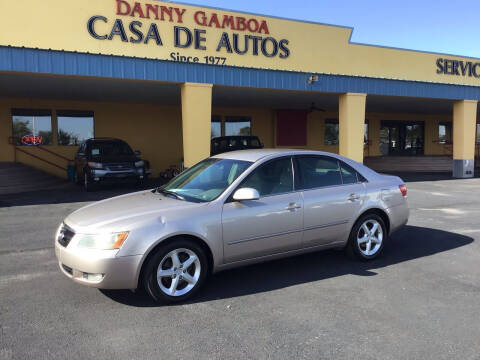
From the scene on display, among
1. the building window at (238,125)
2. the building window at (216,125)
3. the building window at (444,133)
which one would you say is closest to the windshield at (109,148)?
the building window at (216,125)

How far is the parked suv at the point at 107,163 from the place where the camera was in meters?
12.7

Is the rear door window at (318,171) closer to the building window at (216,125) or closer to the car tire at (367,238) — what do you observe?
the car tire at (367,238)

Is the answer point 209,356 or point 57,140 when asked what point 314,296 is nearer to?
point 209,356

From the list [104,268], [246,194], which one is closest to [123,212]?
[104,268]

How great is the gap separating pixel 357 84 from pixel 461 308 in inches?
479

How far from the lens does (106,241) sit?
144 inches

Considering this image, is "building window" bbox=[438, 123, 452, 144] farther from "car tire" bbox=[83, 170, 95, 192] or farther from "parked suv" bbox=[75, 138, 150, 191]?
"car tire" bbox=[83, 170, 95, 192]

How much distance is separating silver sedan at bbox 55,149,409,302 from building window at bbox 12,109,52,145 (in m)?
14.3

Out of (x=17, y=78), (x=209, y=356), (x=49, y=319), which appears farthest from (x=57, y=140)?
(x=209, y=356)

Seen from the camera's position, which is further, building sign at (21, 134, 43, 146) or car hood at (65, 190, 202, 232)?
building sign at (21, 134, 43, 146)

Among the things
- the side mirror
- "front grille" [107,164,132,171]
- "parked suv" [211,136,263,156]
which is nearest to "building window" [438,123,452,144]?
"parked suv" [211,136,263,156]

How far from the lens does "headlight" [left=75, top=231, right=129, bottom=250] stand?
365cm

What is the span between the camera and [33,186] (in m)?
14.0

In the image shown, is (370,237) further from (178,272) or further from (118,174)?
(118,174)
